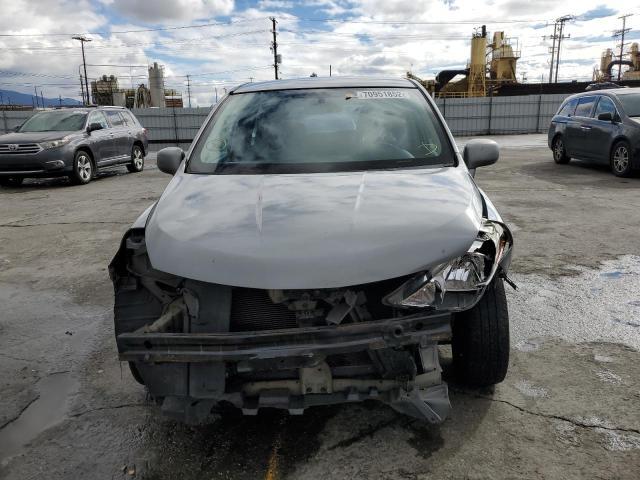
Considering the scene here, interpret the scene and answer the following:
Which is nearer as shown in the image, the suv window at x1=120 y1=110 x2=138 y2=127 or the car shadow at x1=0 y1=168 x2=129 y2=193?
the car shadow at x1=0 y1=168 x2=129 y2=193

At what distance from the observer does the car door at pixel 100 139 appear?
11.9 meters

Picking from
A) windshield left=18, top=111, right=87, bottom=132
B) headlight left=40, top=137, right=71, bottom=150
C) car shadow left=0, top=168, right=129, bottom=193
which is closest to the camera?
headlight left=40, top=137, right=71, bottom=150

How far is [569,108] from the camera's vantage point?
12.0 m

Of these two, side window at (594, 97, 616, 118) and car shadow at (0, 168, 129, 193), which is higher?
side window at (594, 97, 616, 118)

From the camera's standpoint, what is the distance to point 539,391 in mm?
2816

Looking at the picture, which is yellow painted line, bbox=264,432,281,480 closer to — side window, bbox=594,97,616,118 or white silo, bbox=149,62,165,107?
side window, bbox=594,97,616,118

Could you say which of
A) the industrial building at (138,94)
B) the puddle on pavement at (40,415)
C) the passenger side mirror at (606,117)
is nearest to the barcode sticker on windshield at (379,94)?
the puddle on pavement at (40,415)

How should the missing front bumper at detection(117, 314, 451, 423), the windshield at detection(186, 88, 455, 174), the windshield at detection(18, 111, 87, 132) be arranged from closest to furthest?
the missing front bumper at detection(117, 314, 451, 423) < the windshield at detection(186, 88, 455, 174) < the windshield at detection(18, 111, 87, 132)

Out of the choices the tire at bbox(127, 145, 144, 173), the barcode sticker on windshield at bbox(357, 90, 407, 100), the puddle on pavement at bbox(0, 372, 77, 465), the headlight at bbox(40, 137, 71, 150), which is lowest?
the puddle on pavement at bbox(0, 372, 77, 465)

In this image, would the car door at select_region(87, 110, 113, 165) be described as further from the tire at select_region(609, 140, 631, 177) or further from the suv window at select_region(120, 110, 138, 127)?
the tire at select_region(609, 140, 631, 177)

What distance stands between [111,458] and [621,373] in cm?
272

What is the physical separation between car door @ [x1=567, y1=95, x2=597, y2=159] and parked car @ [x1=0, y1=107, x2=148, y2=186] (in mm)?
10534

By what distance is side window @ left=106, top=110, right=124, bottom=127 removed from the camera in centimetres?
1288

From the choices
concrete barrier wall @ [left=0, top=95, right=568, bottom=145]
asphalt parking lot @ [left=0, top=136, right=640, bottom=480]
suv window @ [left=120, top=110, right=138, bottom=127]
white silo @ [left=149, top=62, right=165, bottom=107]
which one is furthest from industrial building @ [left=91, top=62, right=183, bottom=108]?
asphalt parking lot @ [left=0, top=136, right=640, bottom=480]
